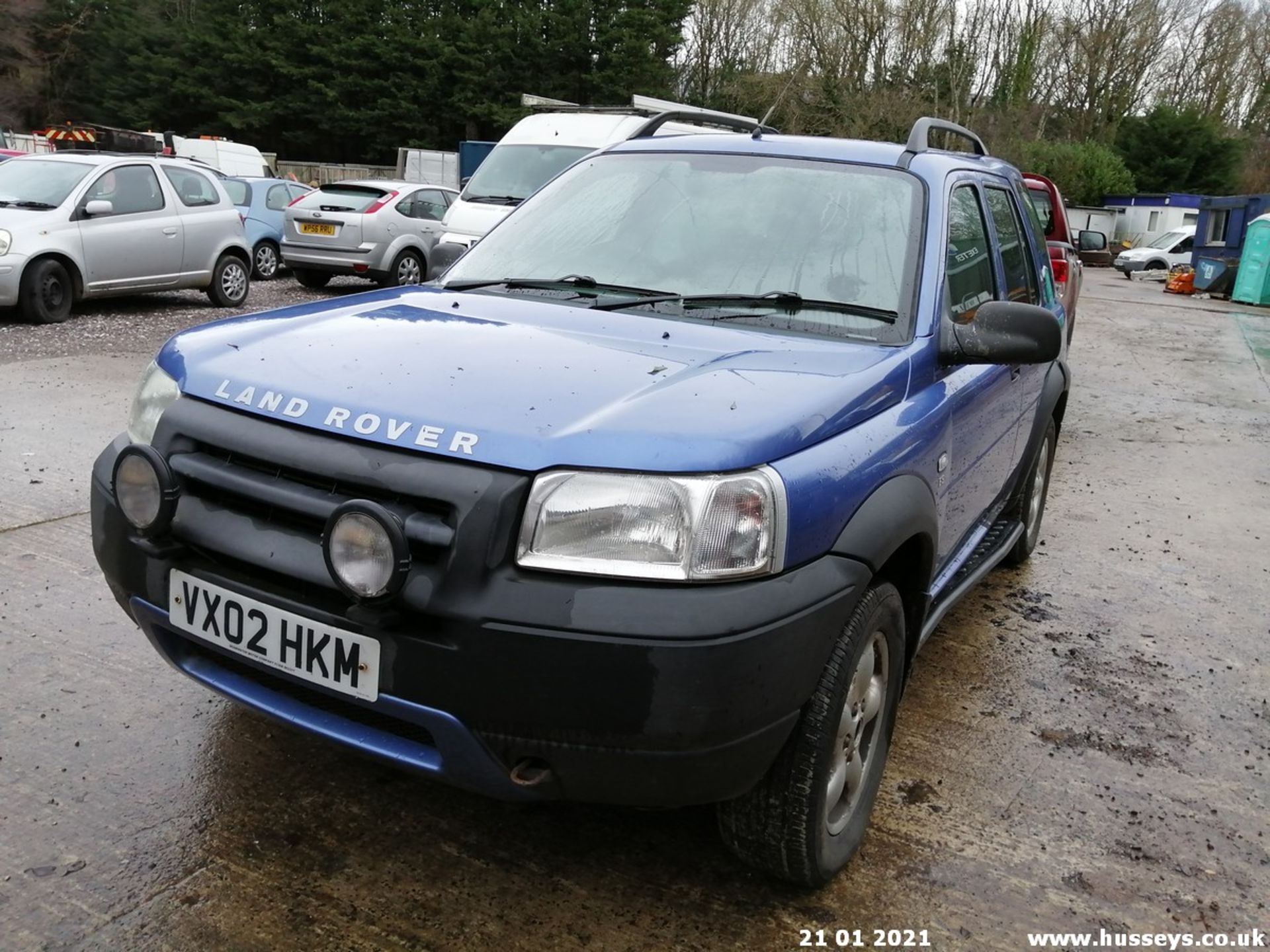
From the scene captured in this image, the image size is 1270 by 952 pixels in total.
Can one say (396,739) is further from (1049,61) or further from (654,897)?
(1049,61)

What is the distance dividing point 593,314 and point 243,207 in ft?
46.7

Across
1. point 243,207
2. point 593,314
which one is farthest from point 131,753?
point 243,207

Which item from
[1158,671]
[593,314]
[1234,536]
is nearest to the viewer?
[593,314]

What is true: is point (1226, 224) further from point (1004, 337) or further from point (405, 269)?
point (1004, 337)

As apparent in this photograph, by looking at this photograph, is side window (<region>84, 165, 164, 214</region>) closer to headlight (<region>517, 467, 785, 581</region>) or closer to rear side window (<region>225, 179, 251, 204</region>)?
rear side window (<region>225, 179, 251, 204</region>)

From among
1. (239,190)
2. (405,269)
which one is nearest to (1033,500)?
(405,269)

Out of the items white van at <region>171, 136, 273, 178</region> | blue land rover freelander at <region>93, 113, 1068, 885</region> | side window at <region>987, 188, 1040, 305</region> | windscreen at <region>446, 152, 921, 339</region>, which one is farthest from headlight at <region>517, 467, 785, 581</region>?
white van at <region>171, 136, 273, 178</region>

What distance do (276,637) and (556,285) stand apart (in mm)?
1450

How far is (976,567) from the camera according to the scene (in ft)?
12.3

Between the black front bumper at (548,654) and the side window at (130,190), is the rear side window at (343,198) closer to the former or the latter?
the side window at (130,190)

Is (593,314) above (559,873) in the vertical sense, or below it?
above

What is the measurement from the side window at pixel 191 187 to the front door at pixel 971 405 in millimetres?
10148

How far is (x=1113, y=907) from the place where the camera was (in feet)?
8.58

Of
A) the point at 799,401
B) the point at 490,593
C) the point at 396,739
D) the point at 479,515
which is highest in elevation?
the point at 799,401
